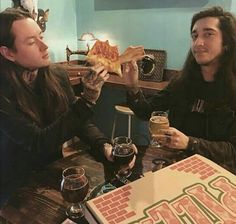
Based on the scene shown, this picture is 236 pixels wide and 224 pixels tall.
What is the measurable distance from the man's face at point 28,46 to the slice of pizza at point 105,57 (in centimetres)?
24

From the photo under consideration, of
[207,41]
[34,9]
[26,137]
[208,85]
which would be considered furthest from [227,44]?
[34,9]

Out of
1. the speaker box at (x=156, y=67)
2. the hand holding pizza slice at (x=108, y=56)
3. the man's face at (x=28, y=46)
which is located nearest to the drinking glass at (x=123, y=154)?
the hand holding pizza slice at (x=108, y=56)

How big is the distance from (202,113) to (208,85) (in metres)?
0.17

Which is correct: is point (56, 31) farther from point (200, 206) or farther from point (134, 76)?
point (200, 206)

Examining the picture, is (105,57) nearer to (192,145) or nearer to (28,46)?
(28,46)

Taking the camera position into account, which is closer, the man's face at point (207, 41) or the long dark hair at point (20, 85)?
the long dark hair at point (20, 85)

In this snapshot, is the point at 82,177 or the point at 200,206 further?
the point at 82,177

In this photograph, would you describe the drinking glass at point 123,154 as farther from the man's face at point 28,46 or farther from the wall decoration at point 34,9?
the wall decoration at point 34,9

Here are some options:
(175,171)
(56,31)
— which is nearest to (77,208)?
(175,171)

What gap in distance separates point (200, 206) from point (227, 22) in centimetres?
120

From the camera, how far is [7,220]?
89 centimetres

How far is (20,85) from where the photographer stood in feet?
4.65

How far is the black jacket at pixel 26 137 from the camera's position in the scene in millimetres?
1271

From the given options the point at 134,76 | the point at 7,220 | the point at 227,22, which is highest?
the point at 227,22
